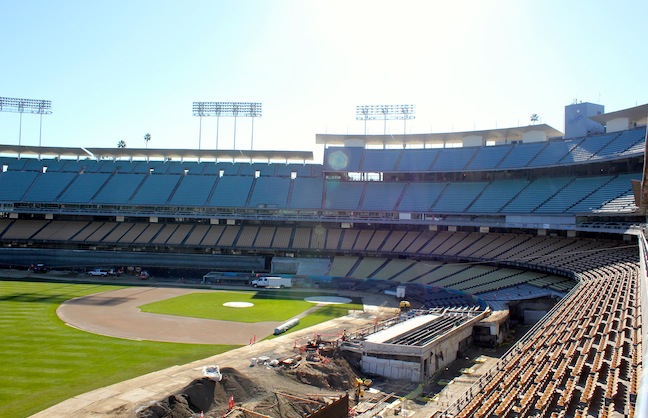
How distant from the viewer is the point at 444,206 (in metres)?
63.0

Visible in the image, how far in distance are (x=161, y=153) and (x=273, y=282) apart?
34137 millimetres

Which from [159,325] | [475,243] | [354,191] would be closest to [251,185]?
[354,191]

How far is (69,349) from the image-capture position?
1157 inches

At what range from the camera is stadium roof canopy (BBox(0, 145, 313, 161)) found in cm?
7706

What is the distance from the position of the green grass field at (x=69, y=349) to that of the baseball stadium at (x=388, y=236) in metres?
0.70

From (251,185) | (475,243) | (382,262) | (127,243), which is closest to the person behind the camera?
(475,243)

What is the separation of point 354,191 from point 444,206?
46.6ft

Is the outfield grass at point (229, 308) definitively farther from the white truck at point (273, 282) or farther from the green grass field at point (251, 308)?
the white truck at point (273, 282)

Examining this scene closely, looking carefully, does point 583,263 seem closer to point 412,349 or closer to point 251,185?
point 412,349

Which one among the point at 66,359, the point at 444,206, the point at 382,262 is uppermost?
the point at 444,206

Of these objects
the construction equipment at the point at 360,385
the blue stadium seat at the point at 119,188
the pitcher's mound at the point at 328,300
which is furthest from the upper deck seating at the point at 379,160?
the construction equipment at the point at 360,385

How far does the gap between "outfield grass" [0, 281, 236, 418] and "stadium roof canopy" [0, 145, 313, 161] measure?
137 feet

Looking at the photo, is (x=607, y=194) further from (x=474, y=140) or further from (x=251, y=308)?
(x=251, y=308)

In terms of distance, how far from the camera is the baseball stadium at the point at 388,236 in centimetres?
2708
